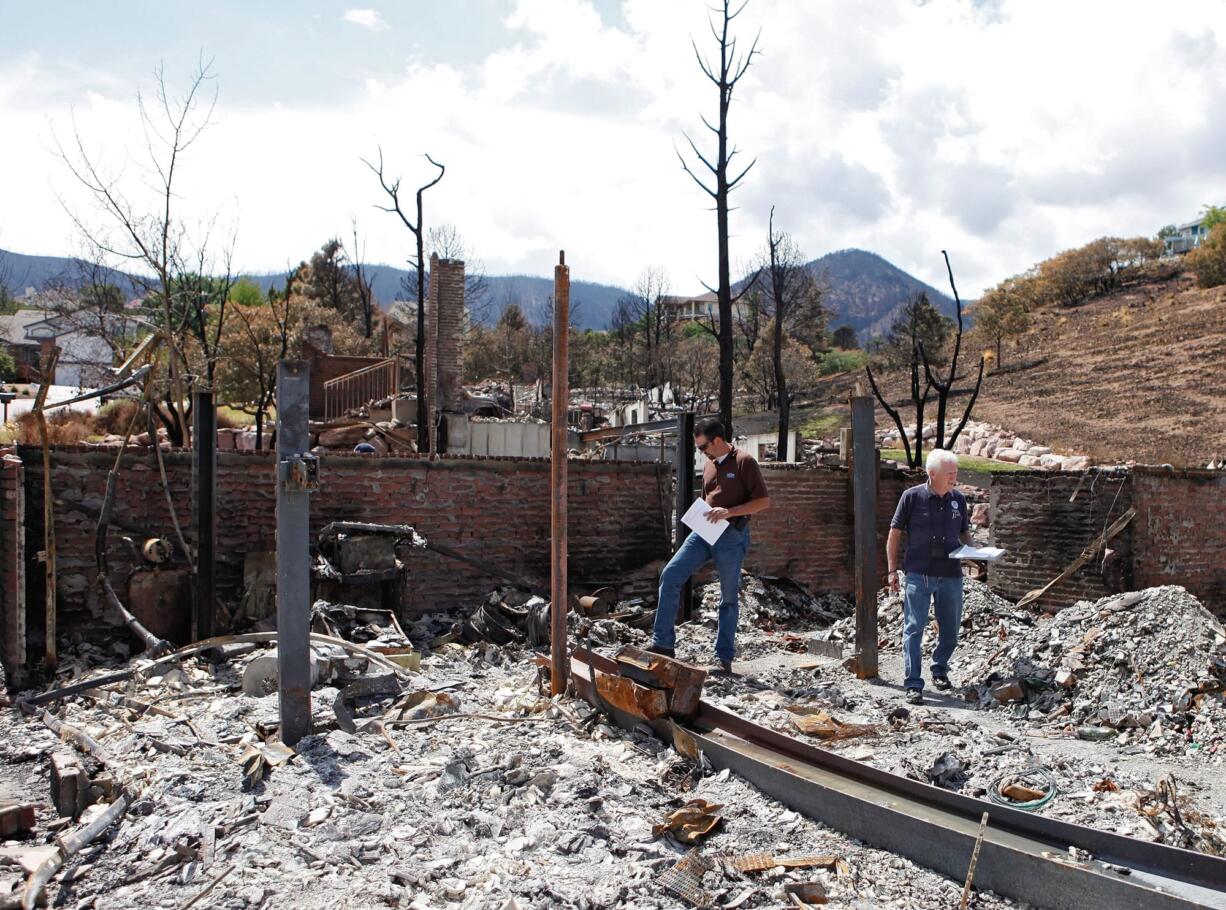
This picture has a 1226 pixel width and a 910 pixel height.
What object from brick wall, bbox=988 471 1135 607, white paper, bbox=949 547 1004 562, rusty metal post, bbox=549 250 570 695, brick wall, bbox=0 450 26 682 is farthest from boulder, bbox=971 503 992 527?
brick wall, bbox=0 450 26 682

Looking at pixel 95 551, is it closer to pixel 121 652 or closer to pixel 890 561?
pixel 121 652

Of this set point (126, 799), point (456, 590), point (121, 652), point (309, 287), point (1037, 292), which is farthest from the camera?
point (1037, 292)

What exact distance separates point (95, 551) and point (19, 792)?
3066mm

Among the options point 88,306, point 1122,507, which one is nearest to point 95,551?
point 1122,507

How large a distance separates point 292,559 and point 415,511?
151 inches

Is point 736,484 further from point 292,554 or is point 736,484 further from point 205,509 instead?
point 205,509

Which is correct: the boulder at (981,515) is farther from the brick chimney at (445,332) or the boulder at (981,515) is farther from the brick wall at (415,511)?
the brick chimney at (445,332)

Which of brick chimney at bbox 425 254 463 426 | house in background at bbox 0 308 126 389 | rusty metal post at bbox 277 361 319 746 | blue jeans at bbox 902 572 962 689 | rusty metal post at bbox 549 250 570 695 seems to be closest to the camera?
rusty metal post at bbox 277 361 319 746

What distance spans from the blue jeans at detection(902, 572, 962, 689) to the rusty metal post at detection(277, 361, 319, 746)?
385 centimetres

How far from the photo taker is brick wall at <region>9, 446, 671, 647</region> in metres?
7.47

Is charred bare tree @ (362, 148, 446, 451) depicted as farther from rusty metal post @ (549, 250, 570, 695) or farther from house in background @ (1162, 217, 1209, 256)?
house in background @ (1162, 217, 1209, 256)

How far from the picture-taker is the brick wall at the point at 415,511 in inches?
294

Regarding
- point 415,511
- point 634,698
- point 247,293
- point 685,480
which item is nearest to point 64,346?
point 247,293

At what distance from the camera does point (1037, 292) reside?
2228 inches
